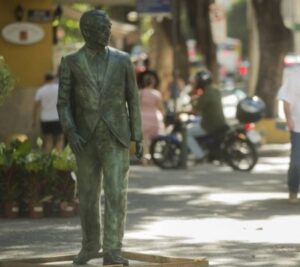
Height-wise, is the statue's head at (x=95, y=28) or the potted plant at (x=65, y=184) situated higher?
the statue's head at (x=95, y=28)

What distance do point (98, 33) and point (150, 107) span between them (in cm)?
1471

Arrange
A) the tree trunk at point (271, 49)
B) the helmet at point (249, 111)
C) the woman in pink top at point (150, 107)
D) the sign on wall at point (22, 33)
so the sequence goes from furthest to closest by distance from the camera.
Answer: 1. the tree trunk at point (271, 49)
2. the sign on wall at point (22, 33)
3. the woman in pink top at point (150, 107)
4. the helmet at point (249, 111)

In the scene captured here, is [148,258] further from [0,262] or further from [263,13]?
[263,13]

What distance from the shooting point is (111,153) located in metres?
10.0

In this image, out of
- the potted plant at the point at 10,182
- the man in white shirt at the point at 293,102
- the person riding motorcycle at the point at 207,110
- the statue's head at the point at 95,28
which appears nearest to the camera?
the statue's head at the point at 95,28

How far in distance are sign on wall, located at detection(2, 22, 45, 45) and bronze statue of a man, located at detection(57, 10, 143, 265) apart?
16.7 meters

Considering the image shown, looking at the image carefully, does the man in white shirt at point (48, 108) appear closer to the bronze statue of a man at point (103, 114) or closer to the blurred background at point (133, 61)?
the blurred background at point (133, 61)

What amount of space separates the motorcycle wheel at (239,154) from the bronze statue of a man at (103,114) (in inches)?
495

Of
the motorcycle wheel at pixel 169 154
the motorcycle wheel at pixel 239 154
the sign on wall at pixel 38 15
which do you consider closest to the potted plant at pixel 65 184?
the motorcycle wheel at pixel 239 154

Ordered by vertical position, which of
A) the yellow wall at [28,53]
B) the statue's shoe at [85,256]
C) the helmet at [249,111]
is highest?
the statue's shoe at [85,256]

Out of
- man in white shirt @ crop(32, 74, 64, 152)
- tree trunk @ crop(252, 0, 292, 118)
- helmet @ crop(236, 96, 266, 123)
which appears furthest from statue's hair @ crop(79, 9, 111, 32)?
tree trunk @ crop(252, 0, 292, 118)

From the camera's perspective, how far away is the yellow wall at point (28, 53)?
2677 centimetres

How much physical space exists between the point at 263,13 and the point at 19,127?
6.89m

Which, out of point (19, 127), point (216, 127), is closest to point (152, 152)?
point (216, 127)
